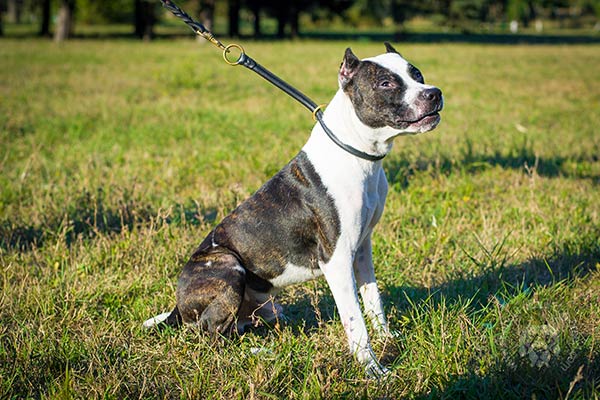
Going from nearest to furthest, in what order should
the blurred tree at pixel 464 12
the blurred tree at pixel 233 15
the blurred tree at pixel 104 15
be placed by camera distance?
the blurred tree at pixel 233 15 < the blurred tree at pixel 464 12 < the blurred tree at pixel 104 15

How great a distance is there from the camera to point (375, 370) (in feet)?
9.96

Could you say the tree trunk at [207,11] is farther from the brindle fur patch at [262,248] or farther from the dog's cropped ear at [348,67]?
the dog's cropped ear at [348,67]

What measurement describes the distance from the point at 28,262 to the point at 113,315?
1.12m

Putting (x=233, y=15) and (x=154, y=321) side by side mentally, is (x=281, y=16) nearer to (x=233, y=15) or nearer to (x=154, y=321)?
(x=233, y=15)

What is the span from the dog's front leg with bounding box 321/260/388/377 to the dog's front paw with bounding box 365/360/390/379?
2cm

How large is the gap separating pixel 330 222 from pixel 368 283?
573 millimetres

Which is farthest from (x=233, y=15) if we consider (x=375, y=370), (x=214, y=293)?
(x=375, y=370)

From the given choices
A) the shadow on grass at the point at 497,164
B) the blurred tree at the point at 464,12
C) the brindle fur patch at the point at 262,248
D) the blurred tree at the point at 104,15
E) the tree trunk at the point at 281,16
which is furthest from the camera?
the blurred tree at the point at 104,15

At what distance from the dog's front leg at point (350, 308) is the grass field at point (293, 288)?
105 mm

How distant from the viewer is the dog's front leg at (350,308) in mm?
3109

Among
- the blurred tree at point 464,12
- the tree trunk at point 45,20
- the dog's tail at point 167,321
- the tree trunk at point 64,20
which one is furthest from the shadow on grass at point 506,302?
the blurred tree at point 464,12

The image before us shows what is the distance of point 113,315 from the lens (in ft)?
12.3

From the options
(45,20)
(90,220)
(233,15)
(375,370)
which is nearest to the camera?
(375,370)
